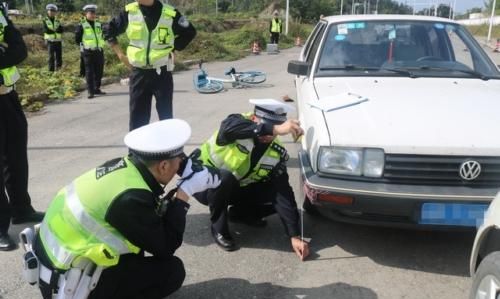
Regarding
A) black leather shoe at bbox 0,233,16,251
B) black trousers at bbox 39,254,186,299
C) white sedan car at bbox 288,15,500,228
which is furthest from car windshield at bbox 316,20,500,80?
black leather shoe at bbox 0,233,16,251

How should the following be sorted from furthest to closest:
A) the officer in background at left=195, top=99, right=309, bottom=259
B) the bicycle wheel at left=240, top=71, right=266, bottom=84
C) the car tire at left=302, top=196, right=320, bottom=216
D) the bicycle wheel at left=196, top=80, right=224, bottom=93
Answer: the bicycle wheel at left=240, top=71, right=266, bottom=84
the bicycle wheel at left=196, top=80, right=224, bottom=93
the car tire at left=302, top=196, right=320, bottom=216
the officer in background at left=195, top=99, right=309, bottom=259

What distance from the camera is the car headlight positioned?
3.08 meters

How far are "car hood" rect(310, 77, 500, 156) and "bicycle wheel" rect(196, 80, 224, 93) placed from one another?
711 cm

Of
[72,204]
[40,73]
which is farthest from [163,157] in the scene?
[40,73]

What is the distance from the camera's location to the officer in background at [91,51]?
10344mm

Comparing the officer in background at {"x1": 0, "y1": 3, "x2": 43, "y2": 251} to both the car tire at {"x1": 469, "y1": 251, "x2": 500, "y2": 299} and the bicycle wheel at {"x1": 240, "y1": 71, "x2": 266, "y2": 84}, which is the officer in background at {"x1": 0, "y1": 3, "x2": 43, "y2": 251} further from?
the bicycle wheel at {"x1": 240, "y1": 71, "x2": 266, "y2": 84}

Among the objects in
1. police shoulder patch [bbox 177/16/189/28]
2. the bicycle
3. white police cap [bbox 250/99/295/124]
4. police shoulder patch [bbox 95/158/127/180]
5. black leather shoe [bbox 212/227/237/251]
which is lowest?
black leather shoe [bbox 212/227/237/251]

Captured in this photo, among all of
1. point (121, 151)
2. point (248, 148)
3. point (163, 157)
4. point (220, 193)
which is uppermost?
point (163, 157)

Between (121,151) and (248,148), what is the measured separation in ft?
10.2

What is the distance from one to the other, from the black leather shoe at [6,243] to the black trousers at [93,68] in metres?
6.99

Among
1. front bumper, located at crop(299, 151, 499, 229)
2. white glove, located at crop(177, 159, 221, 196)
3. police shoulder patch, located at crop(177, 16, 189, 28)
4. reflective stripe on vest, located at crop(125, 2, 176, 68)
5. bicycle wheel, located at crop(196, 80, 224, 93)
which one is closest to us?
white glove, located at crop(177, 159, 221, 196)

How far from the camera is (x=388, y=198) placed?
3008 mm

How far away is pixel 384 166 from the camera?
10.1 feet

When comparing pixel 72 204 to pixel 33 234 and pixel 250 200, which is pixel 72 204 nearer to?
pixel 33 234
